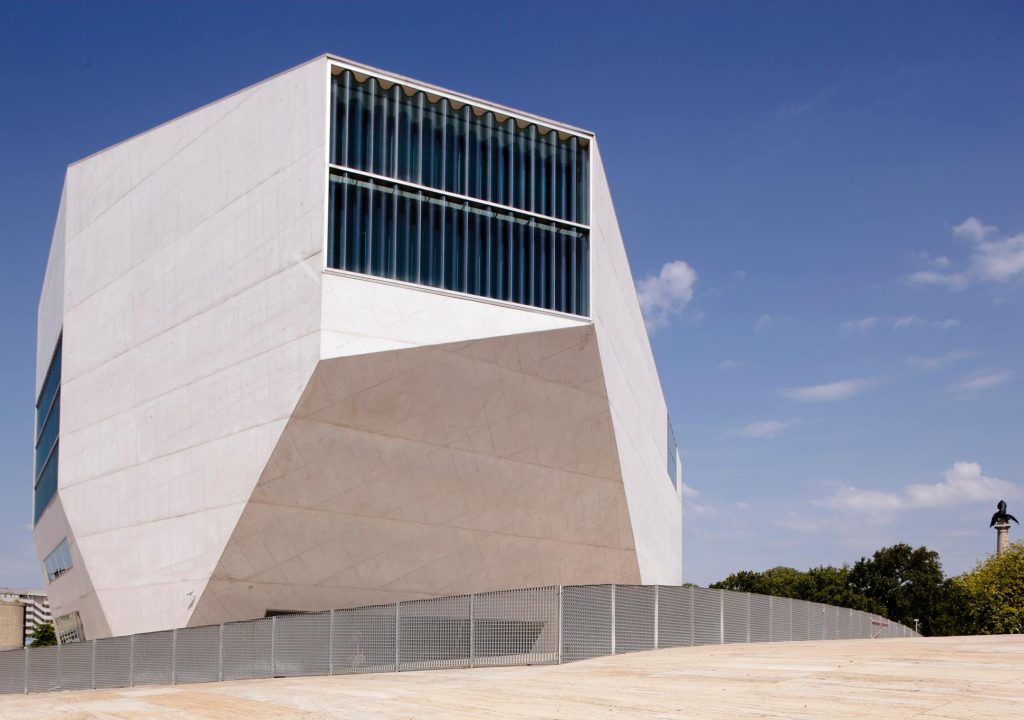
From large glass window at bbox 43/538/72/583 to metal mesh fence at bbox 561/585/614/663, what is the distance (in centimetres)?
2351

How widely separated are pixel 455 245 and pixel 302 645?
10694 millimetres

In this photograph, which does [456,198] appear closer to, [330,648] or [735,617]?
[330,648]

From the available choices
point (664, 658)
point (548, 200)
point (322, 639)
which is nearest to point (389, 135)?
point (548, 200)

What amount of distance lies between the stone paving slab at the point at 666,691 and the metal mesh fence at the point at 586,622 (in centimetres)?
56

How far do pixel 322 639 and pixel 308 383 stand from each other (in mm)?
6005

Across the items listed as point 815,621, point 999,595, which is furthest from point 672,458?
point 815,621

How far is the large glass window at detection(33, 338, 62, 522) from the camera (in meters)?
38.9

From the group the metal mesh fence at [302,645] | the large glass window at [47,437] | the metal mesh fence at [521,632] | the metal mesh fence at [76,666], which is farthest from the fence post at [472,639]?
the large glass window at [47,437]

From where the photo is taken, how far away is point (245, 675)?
840 inches

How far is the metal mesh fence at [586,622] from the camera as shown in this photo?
1875 cm

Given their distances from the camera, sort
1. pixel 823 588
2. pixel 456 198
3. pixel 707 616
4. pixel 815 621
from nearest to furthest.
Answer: pixel 707 616
pixel 456 198
pixel 815 621
pixel 823 588

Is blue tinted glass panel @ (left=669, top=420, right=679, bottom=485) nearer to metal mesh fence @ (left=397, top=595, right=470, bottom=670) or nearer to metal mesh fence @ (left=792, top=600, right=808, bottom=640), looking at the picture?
metal mesh fence @ (left=792, top=600, right=808, bottom=640)

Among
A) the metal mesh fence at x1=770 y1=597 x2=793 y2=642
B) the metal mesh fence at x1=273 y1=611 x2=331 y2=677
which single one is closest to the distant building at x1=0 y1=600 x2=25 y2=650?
the metal mesh fence at x1=273 y1=611 x2=331 y2=677

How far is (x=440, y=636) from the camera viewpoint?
19141 millimetres
